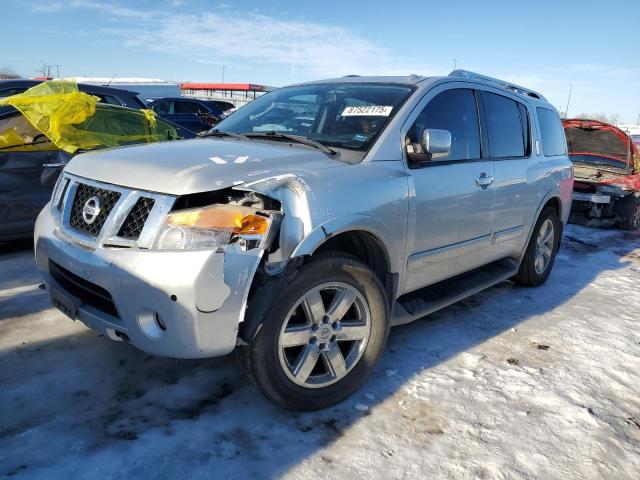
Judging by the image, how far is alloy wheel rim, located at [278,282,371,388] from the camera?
2.61 m

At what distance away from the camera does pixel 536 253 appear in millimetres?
5055

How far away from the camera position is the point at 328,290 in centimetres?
276

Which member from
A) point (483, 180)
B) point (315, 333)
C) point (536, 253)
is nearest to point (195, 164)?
point (315, 333)

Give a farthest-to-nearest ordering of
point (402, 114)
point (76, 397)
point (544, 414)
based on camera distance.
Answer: point (402, 114) < point (544, 414) < point (76, 397)

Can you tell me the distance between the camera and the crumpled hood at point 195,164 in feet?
7.93

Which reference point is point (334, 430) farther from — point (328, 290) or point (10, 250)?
point (10, 250)

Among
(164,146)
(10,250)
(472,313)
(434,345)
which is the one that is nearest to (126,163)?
(164,146)

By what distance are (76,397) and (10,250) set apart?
327cm

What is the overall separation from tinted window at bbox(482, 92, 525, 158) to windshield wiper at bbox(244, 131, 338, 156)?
65.4 inches

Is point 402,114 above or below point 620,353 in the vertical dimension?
above

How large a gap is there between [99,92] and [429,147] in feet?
16.2

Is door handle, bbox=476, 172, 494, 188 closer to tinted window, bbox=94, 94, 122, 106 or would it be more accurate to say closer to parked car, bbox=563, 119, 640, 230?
tinted window, bbox=94, 94, 122, 106

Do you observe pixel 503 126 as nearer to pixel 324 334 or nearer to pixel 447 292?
pixel 447 292

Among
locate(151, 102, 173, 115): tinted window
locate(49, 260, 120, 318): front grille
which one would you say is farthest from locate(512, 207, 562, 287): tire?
locate(151, 102, 173, 115): tinted window
